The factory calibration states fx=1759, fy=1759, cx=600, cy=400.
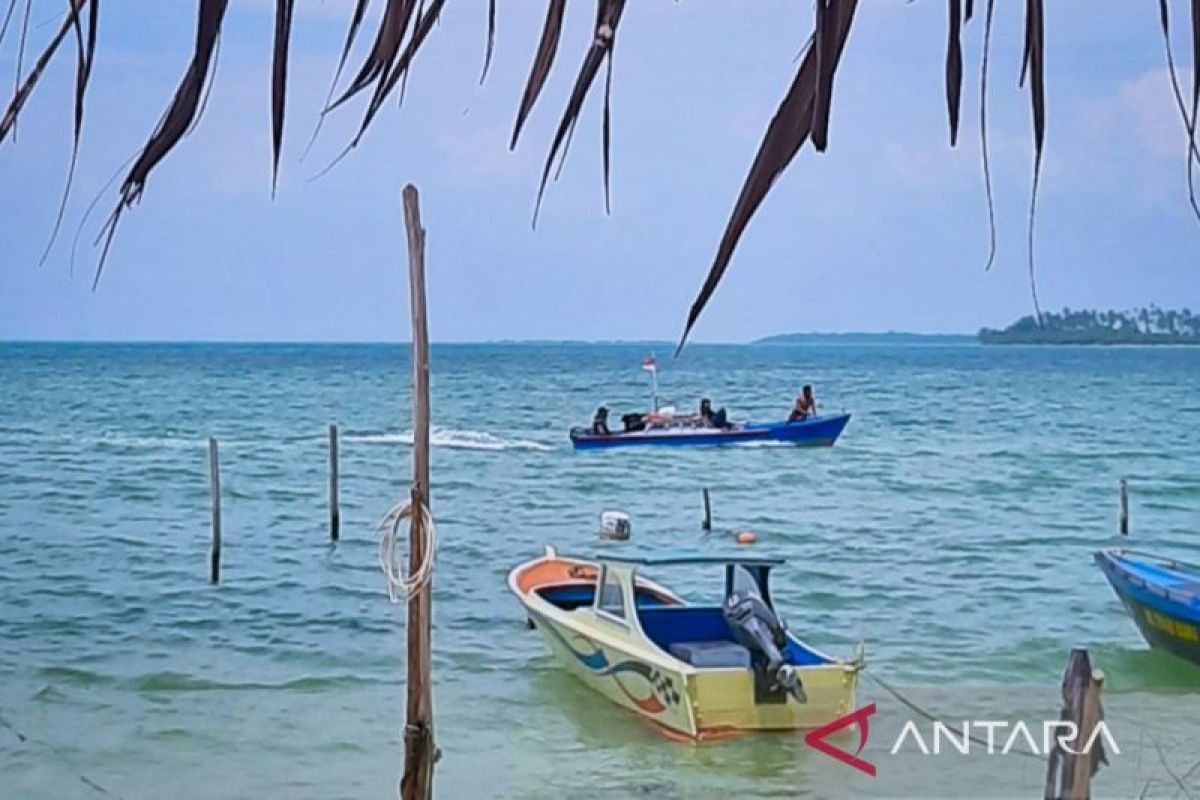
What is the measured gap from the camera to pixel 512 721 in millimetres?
10906

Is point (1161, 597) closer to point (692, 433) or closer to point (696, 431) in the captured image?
point (696, 431)

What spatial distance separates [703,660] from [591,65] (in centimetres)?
932

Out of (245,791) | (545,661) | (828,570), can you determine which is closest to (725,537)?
A: (828,570)

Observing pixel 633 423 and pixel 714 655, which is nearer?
pixel 714 655

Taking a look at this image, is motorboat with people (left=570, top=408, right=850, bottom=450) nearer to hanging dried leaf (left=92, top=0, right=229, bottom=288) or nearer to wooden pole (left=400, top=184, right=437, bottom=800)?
wooden pole (left=400, top=184, right=437, bottom=800)

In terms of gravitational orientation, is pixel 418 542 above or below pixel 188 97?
below

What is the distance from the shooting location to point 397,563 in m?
4.03

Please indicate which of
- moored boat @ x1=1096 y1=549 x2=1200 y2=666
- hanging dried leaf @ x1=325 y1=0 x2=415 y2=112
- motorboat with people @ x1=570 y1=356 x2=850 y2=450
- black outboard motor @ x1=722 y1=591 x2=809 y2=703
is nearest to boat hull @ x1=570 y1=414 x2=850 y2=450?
motorboat with people @ x1=570 y1=356 x2=850 y2=450

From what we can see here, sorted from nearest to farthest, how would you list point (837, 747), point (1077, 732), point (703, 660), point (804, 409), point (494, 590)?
1. point (1077, 732)
2. point (837, 747)
3. point (703, 660)
4. point (494, 590)
5. point (804, 409)

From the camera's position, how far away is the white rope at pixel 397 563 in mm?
3602

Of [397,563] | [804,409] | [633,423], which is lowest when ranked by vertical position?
[633,423]

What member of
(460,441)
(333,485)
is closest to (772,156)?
(333,485)

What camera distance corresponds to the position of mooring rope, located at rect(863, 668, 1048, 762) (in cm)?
941

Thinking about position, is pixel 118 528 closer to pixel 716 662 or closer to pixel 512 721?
pixel 512 721
